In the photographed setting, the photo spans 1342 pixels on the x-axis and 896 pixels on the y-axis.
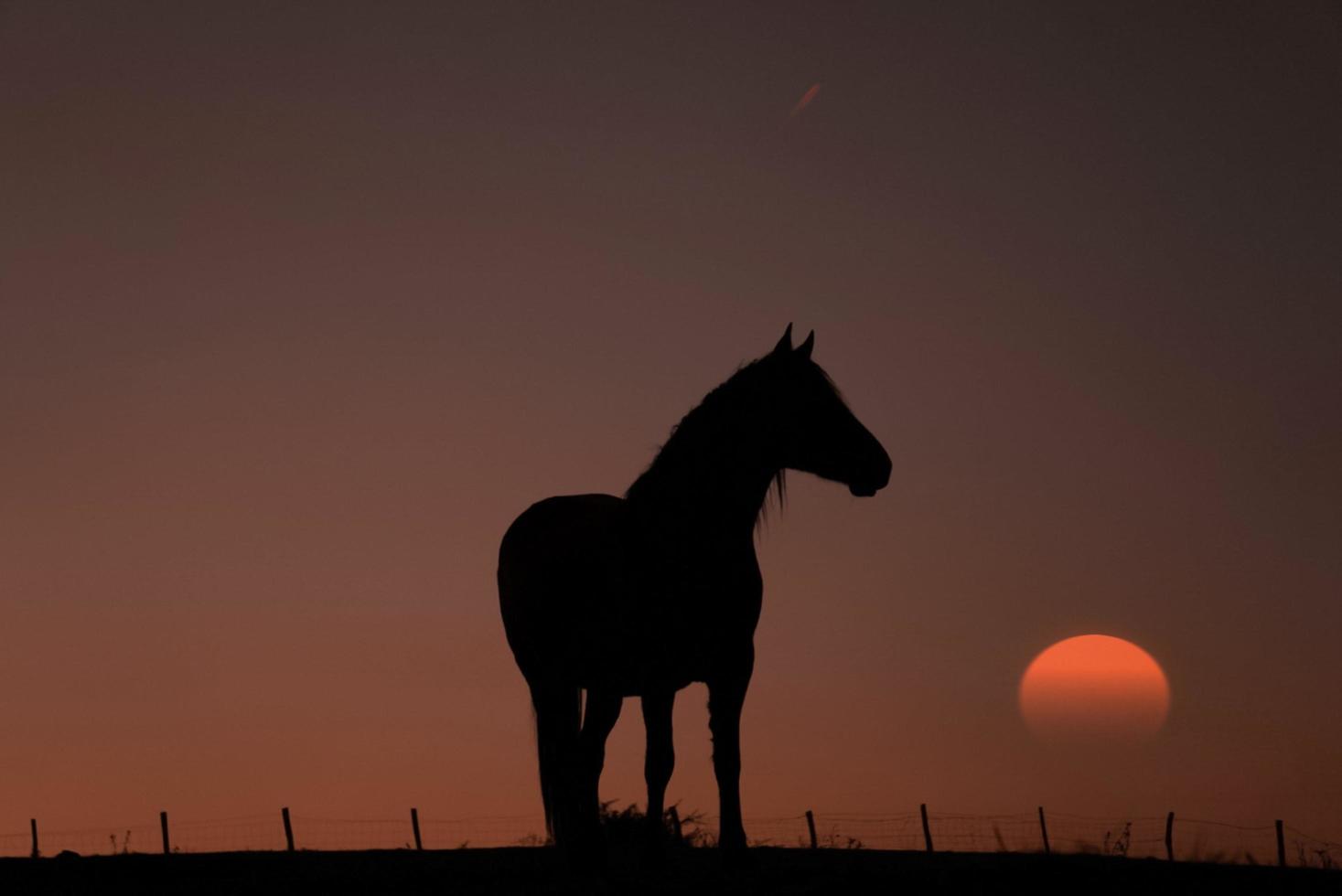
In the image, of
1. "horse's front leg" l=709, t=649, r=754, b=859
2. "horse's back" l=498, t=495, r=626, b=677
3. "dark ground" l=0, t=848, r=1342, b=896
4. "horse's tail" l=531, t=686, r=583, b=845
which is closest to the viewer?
"dark ground" l=0, t=848, r=1342, b=896

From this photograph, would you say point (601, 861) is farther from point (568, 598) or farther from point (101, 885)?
point (101, 885)

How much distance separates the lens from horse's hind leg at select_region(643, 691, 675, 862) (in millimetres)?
10164

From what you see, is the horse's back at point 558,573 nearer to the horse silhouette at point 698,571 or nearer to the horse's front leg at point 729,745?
the horse silhouette at point 698,571

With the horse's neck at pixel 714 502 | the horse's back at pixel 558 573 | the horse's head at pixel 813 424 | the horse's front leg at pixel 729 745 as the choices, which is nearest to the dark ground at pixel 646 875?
the horse's front leg at pixel 729 745

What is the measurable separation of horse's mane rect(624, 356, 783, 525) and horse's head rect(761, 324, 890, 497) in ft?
0.44

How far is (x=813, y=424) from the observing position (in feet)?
34.2

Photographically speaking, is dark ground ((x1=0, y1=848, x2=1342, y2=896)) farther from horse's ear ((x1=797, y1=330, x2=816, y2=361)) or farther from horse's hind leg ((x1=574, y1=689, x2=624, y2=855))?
horse's ear ((x1=797, y1=330, x2=816, y2=361))

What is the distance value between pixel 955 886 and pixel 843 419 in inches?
135

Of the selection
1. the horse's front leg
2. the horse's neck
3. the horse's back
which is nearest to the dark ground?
the horse's front leg

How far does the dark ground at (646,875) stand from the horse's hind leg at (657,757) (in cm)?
28

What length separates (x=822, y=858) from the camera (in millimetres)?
11570

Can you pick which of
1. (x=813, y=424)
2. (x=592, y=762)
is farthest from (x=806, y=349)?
(x=592, y=762)

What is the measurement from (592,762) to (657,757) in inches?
19.1

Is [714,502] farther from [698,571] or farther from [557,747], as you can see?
[557,747]
